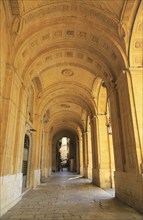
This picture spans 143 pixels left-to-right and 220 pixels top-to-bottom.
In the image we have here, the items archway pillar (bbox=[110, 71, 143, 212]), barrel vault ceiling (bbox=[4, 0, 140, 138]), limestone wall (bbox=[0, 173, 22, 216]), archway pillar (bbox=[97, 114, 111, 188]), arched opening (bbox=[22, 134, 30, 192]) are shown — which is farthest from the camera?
archway pillar (bbox=[97, 114, 111, 188])

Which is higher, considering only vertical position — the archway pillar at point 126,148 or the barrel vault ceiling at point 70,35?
the barrel vault ceiling at point 70,35

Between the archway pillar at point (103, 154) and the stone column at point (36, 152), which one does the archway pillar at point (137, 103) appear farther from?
the stone column at point (36, 152)

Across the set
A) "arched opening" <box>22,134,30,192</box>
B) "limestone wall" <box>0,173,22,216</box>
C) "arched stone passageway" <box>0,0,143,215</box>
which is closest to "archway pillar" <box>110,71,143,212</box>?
"arched stone passageway" <box>0,0,143,215</box>

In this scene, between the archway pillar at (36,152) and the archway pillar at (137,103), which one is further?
the archway pillar at (36,152)

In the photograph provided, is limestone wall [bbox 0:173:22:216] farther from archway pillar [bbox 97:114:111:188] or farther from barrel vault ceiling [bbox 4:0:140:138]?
archway pillar [bbox 97:114:111:188]

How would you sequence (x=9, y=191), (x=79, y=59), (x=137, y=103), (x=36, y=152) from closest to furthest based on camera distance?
(x=9, y=191)
(x=137, y=103)
(x=79, y=59)
(x=36, y=152)

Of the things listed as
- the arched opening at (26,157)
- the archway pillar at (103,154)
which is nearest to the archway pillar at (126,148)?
the archway pillar at (103,154)

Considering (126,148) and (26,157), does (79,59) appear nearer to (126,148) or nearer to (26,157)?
(126,148)

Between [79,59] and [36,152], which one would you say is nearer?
[79,59]

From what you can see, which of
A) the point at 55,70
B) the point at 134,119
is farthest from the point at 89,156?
the point at 134,119

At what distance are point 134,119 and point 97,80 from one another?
213 inches

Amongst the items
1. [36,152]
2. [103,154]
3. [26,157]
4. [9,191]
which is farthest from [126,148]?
[36,152]

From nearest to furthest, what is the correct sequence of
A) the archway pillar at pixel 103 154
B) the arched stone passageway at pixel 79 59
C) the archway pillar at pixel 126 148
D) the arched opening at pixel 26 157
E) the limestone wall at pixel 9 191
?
the limestone wall at pixel 9 191
the archway pillar at pixel 126 148
the arched stone passageway at pixel 79 59
the arched opening at pixel 26 157
the archway pillar at pixel 103 154

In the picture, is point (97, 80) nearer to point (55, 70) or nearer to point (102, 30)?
point (55, 70)
